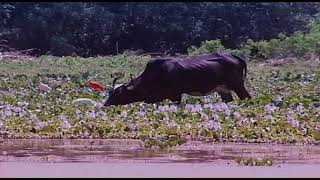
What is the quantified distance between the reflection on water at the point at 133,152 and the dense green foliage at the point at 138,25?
18160 millimetres

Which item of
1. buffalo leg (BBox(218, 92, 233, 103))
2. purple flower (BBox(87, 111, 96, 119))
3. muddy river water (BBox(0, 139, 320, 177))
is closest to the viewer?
muddy river water (BBox(0, 139, 320, 177))

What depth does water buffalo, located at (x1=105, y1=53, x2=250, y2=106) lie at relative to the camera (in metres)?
13.6

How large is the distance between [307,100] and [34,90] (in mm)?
5556

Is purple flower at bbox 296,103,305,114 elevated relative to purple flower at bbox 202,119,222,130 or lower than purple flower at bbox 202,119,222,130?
elevated

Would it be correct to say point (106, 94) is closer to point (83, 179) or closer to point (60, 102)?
point (60, 102)

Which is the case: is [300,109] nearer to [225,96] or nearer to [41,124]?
[225,96]

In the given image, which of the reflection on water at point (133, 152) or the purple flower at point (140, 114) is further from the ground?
the purple flower at point (140, 114)

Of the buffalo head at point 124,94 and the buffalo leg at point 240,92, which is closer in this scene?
the buffalo head at point 124,94

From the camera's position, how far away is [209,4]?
92.4 ft

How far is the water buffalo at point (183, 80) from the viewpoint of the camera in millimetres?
13602

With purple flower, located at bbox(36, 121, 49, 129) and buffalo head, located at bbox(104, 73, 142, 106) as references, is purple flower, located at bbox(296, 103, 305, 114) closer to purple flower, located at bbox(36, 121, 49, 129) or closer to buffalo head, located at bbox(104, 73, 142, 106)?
buffalo head, located at bbox(104, 73, 142, 106)

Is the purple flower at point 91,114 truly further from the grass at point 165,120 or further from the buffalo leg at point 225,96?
the buffalo leg at point 225,96

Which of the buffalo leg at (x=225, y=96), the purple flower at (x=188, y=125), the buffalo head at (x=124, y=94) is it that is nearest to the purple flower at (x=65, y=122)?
the purple flower at (x=188, y=125)

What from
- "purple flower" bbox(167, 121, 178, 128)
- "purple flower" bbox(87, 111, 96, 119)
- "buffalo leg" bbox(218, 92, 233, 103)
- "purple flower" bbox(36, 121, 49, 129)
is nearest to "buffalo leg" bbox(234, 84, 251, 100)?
"buffalo leg" bbox(218, 92, 233, 103)
